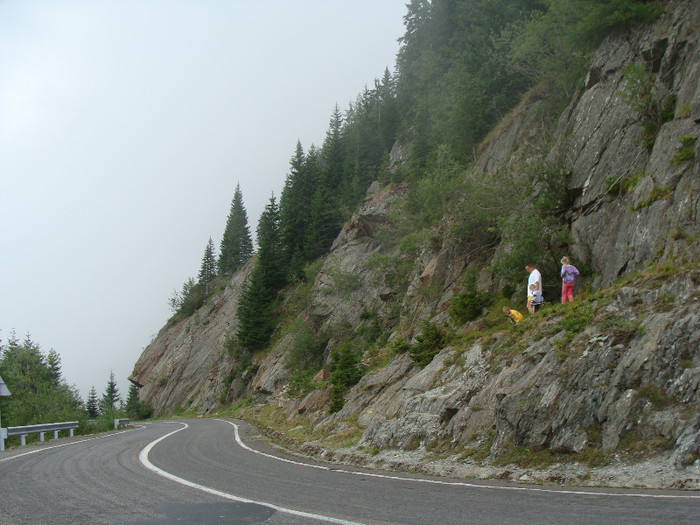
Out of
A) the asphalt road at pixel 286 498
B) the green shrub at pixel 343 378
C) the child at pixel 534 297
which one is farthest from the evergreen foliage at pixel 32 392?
the child at pixel 534 297

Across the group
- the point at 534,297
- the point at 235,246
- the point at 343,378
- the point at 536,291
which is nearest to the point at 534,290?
the point at 536,291

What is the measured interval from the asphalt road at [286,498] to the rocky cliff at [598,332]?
1638mm

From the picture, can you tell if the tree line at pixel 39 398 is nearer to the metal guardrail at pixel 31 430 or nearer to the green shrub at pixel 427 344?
the metal guardrail at pixel 31 430

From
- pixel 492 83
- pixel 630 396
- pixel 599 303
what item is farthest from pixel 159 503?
pixel 492 83

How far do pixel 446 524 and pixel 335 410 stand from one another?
13986 mm

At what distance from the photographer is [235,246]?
71.6 m

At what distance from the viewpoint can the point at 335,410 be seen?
18.2 m

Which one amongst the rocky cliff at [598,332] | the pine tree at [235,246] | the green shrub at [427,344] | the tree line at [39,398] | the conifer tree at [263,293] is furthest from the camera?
the pine tree at [235,246]

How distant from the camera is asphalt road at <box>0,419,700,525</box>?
4.99m

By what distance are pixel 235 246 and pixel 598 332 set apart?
66.6 meters

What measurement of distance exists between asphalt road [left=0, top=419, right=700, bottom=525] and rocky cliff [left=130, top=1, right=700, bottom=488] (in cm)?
164

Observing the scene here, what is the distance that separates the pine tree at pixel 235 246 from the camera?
71125 millimetres

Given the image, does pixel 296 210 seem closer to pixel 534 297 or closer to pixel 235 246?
pixel 235 246

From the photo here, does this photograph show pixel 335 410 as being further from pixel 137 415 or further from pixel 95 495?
pixel 137 415
